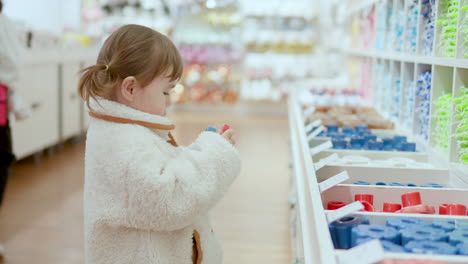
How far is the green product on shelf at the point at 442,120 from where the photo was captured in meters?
2.39

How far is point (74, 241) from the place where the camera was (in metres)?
3.91

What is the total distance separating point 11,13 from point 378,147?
25.5 ft

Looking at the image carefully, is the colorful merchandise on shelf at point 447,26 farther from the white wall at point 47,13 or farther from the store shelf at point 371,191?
the white wall at point 47,13

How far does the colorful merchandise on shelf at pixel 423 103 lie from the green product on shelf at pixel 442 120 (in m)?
0.11

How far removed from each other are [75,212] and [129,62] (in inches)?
126

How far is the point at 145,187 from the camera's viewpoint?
4.97ft

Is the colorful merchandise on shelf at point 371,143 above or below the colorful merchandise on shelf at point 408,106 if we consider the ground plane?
below

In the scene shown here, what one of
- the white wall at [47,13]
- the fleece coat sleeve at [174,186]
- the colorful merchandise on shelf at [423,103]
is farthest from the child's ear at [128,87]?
the white wall at [47,13]

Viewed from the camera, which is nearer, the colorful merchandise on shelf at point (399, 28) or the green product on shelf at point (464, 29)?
the green product on shelf at point (464, 29)

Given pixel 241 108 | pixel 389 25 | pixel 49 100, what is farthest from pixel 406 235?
pixel 241 108

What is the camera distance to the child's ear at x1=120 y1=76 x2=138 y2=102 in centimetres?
162

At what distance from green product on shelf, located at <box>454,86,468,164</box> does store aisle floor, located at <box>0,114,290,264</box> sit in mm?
1740

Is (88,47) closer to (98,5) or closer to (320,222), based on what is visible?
(98,5)

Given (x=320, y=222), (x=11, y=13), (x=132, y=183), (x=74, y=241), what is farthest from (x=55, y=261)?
(x=11, y=13)
